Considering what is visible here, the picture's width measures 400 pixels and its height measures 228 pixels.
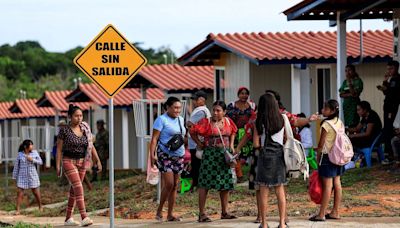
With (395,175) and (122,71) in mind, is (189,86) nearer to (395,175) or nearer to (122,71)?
(395,175)

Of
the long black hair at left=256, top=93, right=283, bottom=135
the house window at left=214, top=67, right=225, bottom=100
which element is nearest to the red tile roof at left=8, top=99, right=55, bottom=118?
the house window at left=214, top=67, right=225, bottom=100

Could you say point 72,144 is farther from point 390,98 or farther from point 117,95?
point 117,95

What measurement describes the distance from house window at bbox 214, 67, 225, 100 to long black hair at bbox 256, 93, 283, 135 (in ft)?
51.6

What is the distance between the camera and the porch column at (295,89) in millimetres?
26109

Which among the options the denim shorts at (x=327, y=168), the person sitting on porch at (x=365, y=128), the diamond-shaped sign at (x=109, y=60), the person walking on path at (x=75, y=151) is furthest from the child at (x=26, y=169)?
the denim shorts at (x=327, y=168)

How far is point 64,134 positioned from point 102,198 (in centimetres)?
689

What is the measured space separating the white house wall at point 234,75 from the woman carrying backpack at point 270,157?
1355 cm

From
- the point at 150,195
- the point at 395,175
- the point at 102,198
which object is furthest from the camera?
the point at 102,198

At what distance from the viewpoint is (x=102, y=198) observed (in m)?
22.1

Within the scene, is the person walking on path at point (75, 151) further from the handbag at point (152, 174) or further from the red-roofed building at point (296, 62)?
the red-roofed building at point (296, 62)

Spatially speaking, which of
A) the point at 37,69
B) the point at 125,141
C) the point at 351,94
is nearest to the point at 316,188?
the point at 351,94

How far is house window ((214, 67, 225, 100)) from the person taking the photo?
29125mm

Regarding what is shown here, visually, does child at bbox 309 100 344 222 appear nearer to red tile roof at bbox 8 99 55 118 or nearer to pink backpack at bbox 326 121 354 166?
pink backpack at bbox 326 121 354 166

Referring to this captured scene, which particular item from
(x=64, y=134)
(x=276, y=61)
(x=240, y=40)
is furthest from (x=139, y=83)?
(x=64, y=134)
